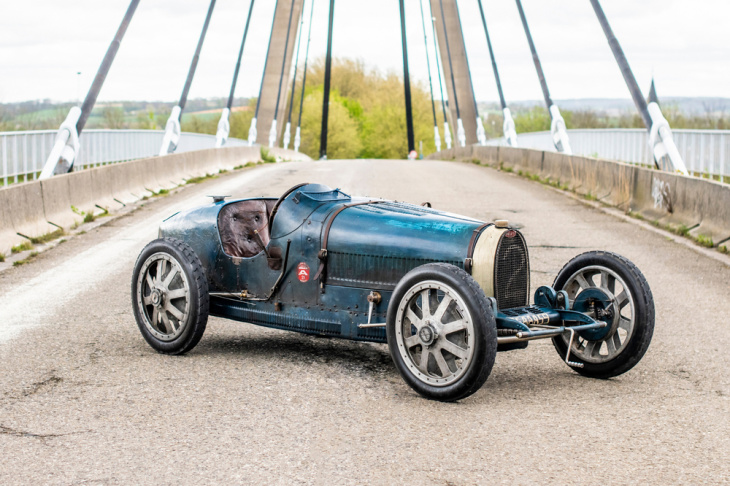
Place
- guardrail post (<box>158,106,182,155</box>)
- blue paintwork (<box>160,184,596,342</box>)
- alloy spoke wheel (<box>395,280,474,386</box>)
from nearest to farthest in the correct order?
alloy spoke wheel (<box>395,280,474,386</box>)
blue paintwork (<box>160,184,596,342</box>)
guardrail post (<box>158,106,182,155</box>)

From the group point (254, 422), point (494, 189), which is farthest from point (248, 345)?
point (494, 189)

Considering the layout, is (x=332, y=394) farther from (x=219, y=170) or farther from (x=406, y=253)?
(x=219, y=170)

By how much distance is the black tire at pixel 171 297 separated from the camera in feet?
19.9

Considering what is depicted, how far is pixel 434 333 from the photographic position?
4.95 meters

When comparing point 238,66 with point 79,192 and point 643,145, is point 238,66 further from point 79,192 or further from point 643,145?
point 79,192

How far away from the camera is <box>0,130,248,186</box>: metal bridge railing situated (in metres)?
17.5

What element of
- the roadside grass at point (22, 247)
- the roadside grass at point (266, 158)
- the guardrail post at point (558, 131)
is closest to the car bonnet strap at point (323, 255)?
the roadside grass at point (22, 247)

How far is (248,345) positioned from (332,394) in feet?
5.06

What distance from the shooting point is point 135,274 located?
21.0 ft

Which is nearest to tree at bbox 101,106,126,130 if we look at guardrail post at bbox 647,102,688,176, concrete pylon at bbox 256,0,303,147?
concrete pylon at bbox 256,0,303,147

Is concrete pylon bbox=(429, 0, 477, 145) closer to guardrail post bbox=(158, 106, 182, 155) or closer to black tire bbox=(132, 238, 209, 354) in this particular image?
guardrail post bbox=(158, 106, 182, 155)

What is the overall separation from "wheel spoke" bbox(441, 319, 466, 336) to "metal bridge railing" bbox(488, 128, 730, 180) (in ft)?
47.5

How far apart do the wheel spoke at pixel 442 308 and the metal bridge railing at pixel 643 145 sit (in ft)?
47.4

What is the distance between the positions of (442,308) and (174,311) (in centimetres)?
211
